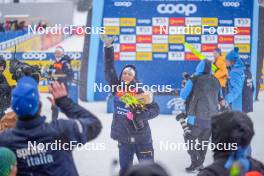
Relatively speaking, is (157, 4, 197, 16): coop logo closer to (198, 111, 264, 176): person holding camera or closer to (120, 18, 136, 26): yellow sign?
(120, 18, 136, 26): yellow sign

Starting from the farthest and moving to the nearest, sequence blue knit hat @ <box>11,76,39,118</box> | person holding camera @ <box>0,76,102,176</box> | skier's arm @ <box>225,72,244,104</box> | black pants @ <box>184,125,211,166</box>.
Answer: skier's arm @ <box>225,72,244,104</box> < black pants @ <box>184,125,211,166</box> < person holding camera @ <box>0,76,102,176</box> < blue knit hat @ <box>11,76,39,118</box>

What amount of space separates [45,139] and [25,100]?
31 cm

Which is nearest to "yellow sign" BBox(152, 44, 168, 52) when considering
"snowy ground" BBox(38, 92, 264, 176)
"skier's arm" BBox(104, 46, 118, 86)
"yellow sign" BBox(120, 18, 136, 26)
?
"yellow sign" BBox(120, 18, 136, 26)

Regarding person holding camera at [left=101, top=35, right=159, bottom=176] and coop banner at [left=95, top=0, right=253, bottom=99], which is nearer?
person holding camera at [left=101, top=35, right=159, bottom=176]

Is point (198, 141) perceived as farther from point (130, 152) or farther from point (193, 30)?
point (193, 30)

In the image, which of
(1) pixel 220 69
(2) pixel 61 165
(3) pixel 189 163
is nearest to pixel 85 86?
(1) pixel 220 69

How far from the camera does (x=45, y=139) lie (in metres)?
3.13

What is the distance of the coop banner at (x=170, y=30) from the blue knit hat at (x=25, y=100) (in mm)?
9052

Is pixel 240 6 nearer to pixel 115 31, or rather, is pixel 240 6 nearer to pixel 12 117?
pixel 115 31

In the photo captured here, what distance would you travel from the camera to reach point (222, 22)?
469 inches

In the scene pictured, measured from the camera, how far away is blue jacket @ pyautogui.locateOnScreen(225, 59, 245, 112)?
7.07 meters

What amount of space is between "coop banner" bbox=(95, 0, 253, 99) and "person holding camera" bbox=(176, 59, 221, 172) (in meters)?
5.17

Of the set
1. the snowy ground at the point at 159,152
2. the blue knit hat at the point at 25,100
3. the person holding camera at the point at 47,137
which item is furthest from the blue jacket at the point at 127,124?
the blue knit hat at the point at 25,100

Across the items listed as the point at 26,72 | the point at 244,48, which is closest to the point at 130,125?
the point at 26,72
